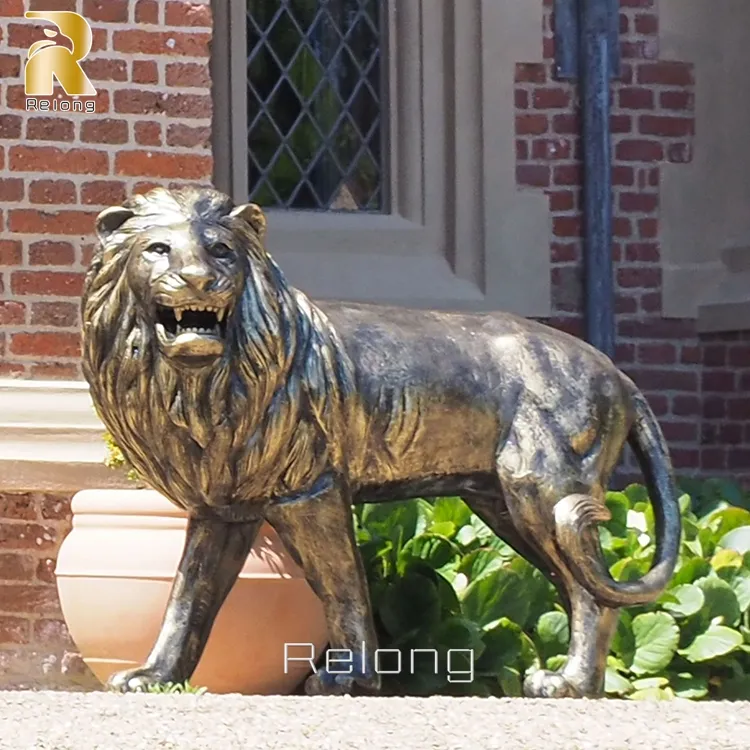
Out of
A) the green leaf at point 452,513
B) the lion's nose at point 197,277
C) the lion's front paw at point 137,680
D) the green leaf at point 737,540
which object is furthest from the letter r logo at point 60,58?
the green leaf at point 737,540

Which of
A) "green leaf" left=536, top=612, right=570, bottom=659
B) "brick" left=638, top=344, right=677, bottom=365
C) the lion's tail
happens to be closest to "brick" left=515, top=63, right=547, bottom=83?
"brick" left=638, top=344, right=677, bottom=365

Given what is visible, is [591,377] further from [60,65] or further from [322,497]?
[60,65]

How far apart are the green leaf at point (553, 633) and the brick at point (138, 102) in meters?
1.80

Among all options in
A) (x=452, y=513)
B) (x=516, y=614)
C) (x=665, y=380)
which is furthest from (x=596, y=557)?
(x=665, y=380)

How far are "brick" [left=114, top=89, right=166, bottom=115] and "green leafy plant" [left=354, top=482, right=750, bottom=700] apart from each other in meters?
1.29

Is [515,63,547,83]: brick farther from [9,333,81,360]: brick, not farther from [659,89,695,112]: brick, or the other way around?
[9,333,81,360]: brick

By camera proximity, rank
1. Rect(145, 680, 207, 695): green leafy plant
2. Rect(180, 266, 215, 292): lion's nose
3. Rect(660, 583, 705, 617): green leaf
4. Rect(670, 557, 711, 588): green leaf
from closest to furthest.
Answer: Rect(180, 266, 215, 292): lion's nose, Rect(145, 680, 207, 695): green leafy plant, Rect(660, 583, 705, 617): green leaf, Rect(670, 557, 711, 588): green leaf

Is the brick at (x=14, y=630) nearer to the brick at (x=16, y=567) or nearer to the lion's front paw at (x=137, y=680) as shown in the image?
the brick at (x=16, y=567)

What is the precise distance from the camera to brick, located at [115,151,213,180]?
482 cm

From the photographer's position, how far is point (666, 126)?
6.37m

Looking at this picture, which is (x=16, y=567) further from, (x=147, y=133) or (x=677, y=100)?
(x=677, y=100)

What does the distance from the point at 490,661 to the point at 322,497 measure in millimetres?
955

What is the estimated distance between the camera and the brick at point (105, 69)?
484 centimetres

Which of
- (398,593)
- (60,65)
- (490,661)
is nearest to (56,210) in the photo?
(60,65)
